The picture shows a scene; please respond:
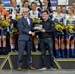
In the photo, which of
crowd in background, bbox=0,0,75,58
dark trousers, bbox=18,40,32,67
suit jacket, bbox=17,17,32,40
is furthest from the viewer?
crowd in background, bbox=0,0,75,58

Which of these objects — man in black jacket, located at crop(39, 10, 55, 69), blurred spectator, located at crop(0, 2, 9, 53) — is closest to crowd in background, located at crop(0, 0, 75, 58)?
blurred spectator, located at crop(0, 2, 9, 53)

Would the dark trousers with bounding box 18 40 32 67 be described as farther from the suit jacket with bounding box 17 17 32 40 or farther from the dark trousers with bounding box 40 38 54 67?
the dark trousers with bounding box 40 38 54 67

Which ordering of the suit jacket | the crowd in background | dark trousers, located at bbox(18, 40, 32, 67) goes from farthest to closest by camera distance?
→ 1. the crowd in background
2. dark trousers, located at bbox(18, 40, 32, 67)
3. the suit jacket

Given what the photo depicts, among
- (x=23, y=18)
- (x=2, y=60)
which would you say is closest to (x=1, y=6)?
(x=23, y=18)

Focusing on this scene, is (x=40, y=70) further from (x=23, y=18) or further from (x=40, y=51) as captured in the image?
(x=23, y=18)

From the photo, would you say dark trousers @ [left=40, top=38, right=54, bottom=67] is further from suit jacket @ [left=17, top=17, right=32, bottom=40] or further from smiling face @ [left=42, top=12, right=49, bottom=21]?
smiling face @ [left=42, top=12, right=49, bottom=21]

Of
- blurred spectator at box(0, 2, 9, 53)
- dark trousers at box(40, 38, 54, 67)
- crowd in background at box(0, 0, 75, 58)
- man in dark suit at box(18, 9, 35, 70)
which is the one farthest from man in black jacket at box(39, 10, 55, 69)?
blurred spectator at box(0, 2, 9, 53)

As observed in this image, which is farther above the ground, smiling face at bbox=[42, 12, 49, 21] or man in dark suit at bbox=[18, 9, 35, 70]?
smiling face at bbox=[42, 12, 49, 21]

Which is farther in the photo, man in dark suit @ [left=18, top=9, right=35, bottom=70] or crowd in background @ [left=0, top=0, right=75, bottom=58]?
crowd in background @ [left=0, top=0, right=75, bottom=58]

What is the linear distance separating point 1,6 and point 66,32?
8.40 ft

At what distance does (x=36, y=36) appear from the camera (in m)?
15.8

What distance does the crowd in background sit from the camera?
618 inches

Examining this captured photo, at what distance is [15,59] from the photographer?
15961 millimetres

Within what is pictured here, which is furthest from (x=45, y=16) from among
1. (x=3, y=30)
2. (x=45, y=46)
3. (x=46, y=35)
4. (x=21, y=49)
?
(x=3, y=30)
